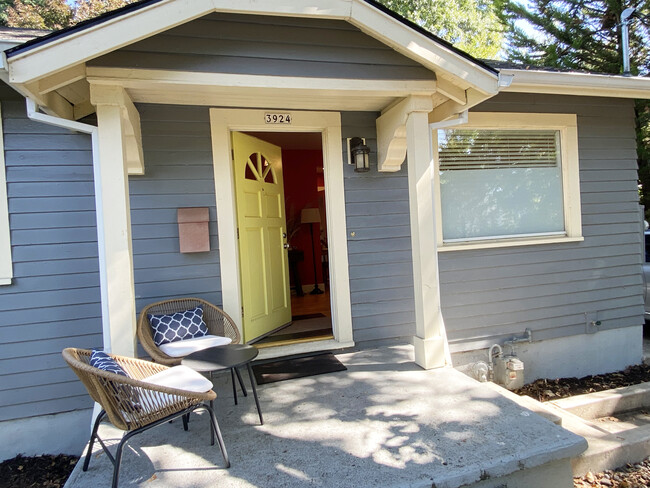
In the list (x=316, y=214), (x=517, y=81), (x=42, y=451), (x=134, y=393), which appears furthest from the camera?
(x=316, y=214)

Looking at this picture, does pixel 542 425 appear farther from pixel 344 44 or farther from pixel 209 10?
pixel 209 10

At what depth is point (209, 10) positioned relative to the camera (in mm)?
2232

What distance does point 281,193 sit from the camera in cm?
430

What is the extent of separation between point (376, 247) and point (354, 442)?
1.92m

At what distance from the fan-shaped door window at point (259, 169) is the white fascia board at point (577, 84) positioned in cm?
234

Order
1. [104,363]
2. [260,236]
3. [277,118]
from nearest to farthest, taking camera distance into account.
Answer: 1. [104,363]
2. [277,118]
3. [260,236]

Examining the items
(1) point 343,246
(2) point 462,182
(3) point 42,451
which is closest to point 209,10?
A: (1) point 343,246

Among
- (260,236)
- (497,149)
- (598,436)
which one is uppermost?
(497,149)

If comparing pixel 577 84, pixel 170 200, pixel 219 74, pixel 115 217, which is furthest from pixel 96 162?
pixel 577 84

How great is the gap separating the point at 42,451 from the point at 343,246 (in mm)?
2896

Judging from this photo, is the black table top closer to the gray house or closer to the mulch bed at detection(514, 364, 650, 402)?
the gray house

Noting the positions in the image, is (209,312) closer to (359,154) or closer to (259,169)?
(259,169)

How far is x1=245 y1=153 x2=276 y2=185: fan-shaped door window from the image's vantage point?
3.67 m

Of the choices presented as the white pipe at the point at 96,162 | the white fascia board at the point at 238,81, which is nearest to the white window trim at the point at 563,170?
the white fascia board at the point at 238,81
